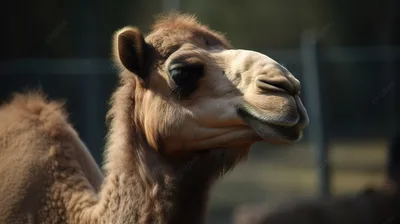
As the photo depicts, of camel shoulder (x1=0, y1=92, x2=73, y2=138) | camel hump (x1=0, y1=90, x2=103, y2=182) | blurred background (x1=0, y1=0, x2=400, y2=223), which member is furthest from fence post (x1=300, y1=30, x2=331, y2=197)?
camel shoulder (x1=0, y1=92, x2=73, y2=138)

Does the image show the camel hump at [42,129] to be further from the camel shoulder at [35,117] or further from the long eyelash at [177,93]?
the long eyelash at [177,93]

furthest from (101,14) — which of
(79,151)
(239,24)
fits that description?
(79,151)

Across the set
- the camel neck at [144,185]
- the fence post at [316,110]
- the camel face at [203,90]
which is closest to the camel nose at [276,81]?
the camel face at [203,90]

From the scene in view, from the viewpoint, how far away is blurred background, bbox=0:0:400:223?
30.3ft

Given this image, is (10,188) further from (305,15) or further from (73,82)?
(305,15)

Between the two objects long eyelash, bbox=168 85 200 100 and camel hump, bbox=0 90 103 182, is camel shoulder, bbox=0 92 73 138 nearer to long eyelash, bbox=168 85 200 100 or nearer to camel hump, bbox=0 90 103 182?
camel hump, bbox=0 90 103 182

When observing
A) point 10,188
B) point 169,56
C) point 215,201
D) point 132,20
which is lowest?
point 215,201

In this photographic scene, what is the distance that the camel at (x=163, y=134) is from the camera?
12.9ft

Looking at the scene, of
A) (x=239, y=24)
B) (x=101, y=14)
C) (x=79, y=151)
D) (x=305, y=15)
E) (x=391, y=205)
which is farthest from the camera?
(x=305, y=15)

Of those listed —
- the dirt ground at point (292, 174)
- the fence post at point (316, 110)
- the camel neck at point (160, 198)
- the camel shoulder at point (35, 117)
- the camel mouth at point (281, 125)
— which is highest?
the camel mouth at point (281, 125)

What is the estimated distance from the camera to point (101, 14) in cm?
1245

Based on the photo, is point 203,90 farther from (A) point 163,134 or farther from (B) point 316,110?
(B) point 316,110

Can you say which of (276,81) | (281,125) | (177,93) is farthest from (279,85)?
(177,93)

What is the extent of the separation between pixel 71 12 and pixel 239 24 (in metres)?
3.33
